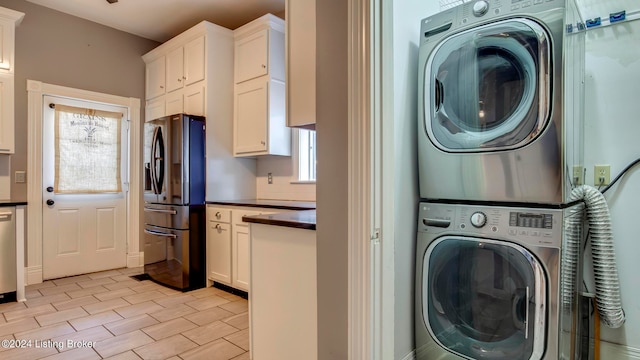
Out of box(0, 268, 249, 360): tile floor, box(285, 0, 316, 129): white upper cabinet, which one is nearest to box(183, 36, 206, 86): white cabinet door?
box(285, 0, 316, 129): white upper cabinet

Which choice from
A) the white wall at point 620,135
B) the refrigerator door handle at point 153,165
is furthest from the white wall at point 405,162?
the refrigerator door handle at point 153,165

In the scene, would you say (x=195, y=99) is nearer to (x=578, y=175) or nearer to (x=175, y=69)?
(x=175, y=69)

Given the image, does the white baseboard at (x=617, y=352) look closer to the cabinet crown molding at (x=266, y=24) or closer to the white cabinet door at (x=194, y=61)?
the cabinet crown molding at (x=266, y=24)

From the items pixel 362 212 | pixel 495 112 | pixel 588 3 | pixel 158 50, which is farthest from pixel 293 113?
pixel 158 50

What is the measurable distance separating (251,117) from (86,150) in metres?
2.11

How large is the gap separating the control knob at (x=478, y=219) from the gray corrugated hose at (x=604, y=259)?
1.79 feet

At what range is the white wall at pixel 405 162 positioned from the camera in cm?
158

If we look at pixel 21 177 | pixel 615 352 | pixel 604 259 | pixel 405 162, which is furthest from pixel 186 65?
pixel 615 352

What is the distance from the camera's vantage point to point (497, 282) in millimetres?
1473

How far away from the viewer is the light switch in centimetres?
348

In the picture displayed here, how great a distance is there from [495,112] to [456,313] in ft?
3.11

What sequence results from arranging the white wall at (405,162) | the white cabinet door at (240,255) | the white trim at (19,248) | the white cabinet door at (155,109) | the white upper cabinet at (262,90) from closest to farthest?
the white wall at (405,162) < the white trim at (19,248) < the white cabinet door at (240,255) < the white upper cabinet at (262,90) < the white cabinet door at (155,109)

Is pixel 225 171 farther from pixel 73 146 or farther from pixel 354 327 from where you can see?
pixel 354 327

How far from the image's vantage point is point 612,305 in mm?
1615
